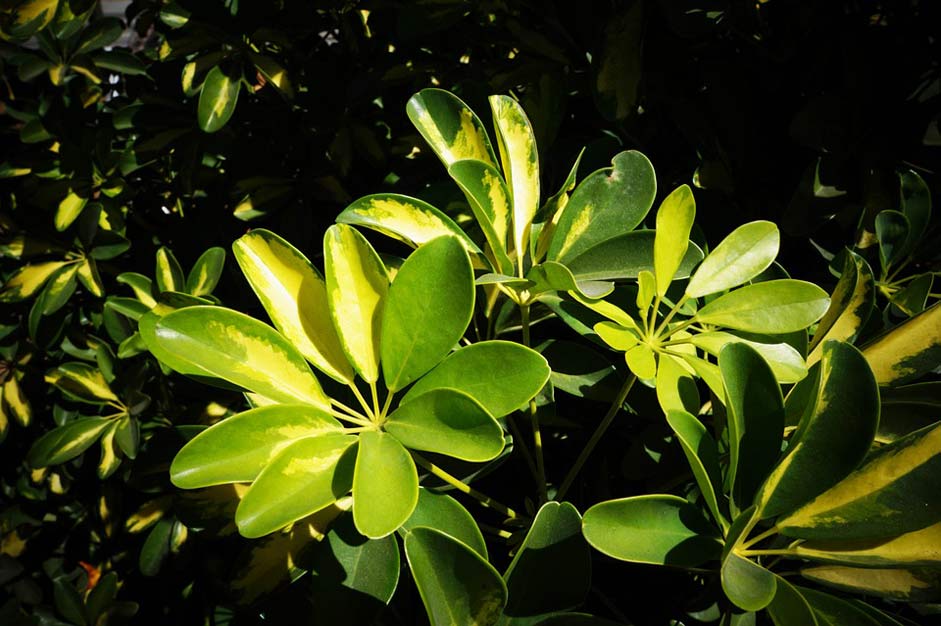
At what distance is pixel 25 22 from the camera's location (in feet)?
3.44

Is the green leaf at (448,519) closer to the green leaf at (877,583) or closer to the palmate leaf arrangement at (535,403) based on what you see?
the palmate leaf arrangement at (535,403)

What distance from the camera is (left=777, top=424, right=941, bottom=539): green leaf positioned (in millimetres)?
385

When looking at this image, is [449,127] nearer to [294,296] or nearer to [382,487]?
[294,296]

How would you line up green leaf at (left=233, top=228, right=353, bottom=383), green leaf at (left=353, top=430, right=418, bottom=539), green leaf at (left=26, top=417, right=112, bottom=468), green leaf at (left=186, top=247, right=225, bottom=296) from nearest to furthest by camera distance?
green leaf at (left=353, top=430, right=418, bottom=539) < green leaf at (left=233, top=228, right=353, bottom=383) < green leaf at (left=186, top=247, right=225, bottom=296) < green leaf at (left=26, top=417, right=112, bottom=468)

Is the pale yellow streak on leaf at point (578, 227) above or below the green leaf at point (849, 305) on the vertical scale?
above

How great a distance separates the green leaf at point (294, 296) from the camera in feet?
1.56

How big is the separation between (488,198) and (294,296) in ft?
0.61

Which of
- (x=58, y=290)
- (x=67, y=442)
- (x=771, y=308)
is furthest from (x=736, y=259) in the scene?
(x=58, y=290)

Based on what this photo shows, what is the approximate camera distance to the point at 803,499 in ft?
1.29

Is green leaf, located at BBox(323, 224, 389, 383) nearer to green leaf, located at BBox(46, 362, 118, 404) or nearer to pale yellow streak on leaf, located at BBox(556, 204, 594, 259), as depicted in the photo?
pale yellow streak on leaf, located at BBox(556, 204, 594, 259)

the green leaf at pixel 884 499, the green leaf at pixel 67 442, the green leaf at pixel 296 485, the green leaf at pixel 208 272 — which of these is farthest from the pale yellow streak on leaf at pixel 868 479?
the green leaf at pixel 67 442

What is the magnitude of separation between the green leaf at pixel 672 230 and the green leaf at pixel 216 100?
738mm

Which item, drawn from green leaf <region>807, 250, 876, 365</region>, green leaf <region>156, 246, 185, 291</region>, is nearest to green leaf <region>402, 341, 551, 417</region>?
green leaf <region>807, 250, 876, 365</region>

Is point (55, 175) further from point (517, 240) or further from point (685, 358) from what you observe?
point (685, 358)
